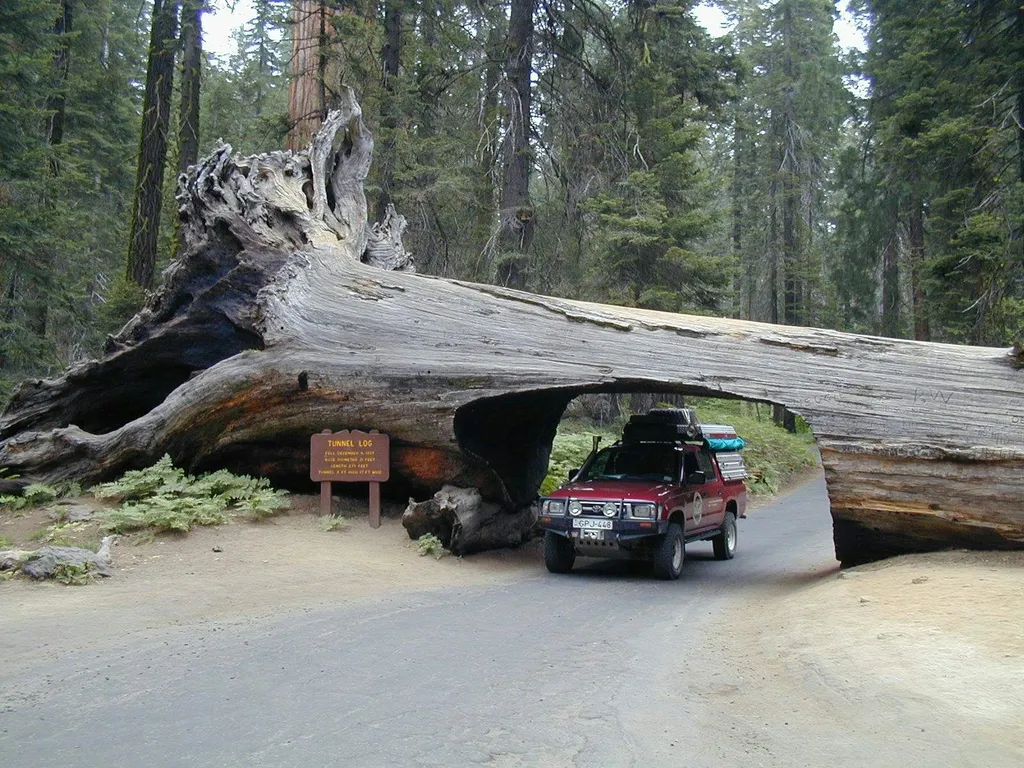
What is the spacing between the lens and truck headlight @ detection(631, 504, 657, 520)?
11.0 metres

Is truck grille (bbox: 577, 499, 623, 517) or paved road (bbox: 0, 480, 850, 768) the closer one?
paved road (bbox: 0, 480, 850, 768)

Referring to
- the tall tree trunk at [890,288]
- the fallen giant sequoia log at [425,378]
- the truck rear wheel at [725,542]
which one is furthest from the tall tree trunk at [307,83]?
the tall tree trunk at [890,288]

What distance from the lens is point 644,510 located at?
11031 millimetres

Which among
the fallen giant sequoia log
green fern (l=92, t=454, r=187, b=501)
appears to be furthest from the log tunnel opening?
green fern (l=92, t=454, r=187, b=501)

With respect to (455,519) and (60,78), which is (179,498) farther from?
(60,78)

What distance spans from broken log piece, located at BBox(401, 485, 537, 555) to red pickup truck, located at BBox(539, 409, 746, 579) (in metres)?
1.19

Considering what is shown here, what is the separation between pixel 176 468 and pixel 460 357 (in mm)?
4836

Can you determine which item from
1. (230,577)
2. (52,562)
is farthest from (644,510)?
(52,562)

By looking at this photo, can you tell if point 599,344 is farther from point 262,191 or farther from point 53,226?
point 53,226

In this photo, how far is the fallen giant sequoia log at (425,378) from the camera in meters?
10.0

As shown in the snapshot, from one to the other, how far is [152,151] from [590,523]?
15.1 meters

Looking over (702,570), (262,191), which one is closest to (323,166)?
(262,191)

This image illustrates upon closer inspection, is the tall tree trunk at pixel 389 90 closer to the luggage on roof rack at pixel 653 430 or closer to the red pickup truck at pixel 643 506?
the luggage on roof rack at pixel 653 430

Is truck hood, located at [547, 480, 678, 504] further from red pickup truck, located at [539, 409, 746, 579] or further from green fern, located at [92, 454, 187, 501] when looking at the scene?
green fern, located at [92, 454, 187, 501]
